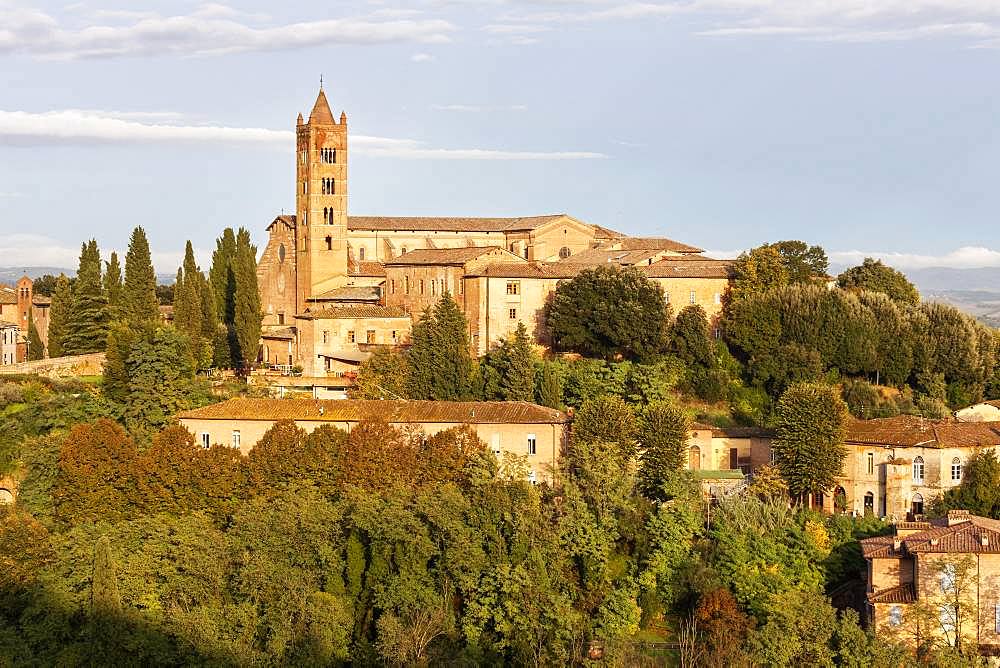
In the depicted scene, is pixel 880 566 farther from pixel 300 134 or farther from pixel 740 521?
pixel 300 134

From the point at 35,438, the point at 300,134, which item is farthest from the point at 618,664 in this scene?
the point at 300,134

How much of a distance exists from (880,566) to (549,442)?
898 cm

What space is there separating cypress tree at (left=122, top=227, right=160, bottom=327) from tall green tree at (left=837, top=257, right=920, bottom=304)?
22021 millimetres

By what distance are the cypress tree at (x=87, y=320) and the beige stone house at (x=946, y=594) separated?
27.9m

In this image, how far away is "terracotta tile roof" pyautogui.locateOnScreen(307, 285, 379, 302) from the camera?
50509 mm

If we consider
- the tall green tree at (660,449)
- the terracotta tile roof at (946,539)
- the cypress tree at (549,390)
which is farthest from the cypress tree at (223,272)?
the terracotta tile roof at (946,539)

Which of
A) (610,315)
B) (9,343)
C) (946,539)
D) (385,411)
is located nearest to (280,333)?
(610,315)

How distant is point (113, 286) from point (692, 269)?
61.0 feet

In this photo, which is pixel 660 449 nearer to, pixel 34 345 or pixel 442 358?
pixel 442 358

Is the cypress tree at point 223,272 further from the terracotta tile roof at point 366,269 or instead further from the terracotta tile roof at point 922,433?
the terracotta tile roof at point 922,433

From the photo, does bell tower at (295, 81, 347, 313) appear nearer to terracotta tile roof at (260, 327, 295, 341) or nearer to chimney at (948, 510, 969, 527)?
terracotta tile roof at (260, 327, 295, 341)

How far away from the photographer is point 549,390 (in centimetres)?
4097

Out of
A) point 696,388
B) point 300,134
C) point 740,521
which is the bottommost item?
point 740,521

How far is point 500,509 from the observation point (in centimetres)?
3353
